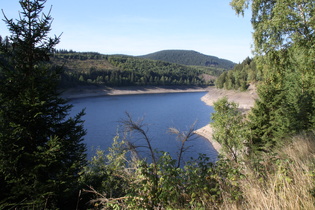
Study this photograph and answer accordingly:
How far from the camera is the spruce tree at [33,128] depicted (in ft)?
15.6

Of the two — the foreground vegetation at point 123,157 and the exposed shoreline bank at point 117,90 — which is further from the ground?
the foreground vegetation at point 123,157

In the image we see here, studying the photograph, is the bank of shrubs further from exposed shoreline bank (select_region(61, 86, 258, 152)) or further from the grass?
exposed shoreline bank (select_region(61, 86, 258, 152))

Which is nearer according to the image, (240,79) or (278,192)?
(278,192)

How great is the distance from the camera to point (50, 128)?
578 cm

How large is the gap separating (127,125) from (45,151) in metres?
2.38

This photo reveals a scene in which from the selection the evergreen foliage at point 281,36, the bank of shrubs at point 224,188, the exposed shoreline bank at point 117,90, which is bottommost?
the exposed shoreline bank at point 117,90

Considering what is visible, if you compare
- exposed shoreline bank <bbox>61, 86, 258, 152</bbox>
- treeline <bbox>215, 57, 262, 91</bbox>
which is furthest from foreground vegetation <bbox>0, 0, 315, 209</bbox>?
treeline <bbox>215, 57, 262, 91</bbox>

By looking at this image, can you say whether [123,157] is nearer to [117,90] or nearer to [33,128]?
[33,128]

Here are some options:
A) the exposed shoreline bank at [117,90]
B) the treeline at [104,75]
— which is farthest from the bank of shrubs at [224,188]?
the treeline at [104,75]

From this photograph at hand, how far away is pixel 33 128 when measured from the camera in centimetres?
548

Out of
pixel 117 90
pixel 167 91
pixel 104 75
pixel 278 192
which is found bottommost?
pixel 117 90

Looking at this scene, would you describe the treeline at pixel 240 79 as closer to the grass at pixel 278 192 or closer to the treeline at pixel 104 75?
the treeline at pixel 104 75

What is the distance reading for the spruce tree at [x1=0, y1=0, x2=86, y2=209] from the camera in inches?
187

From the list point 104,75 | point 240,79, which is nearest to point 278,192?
point 240,79
